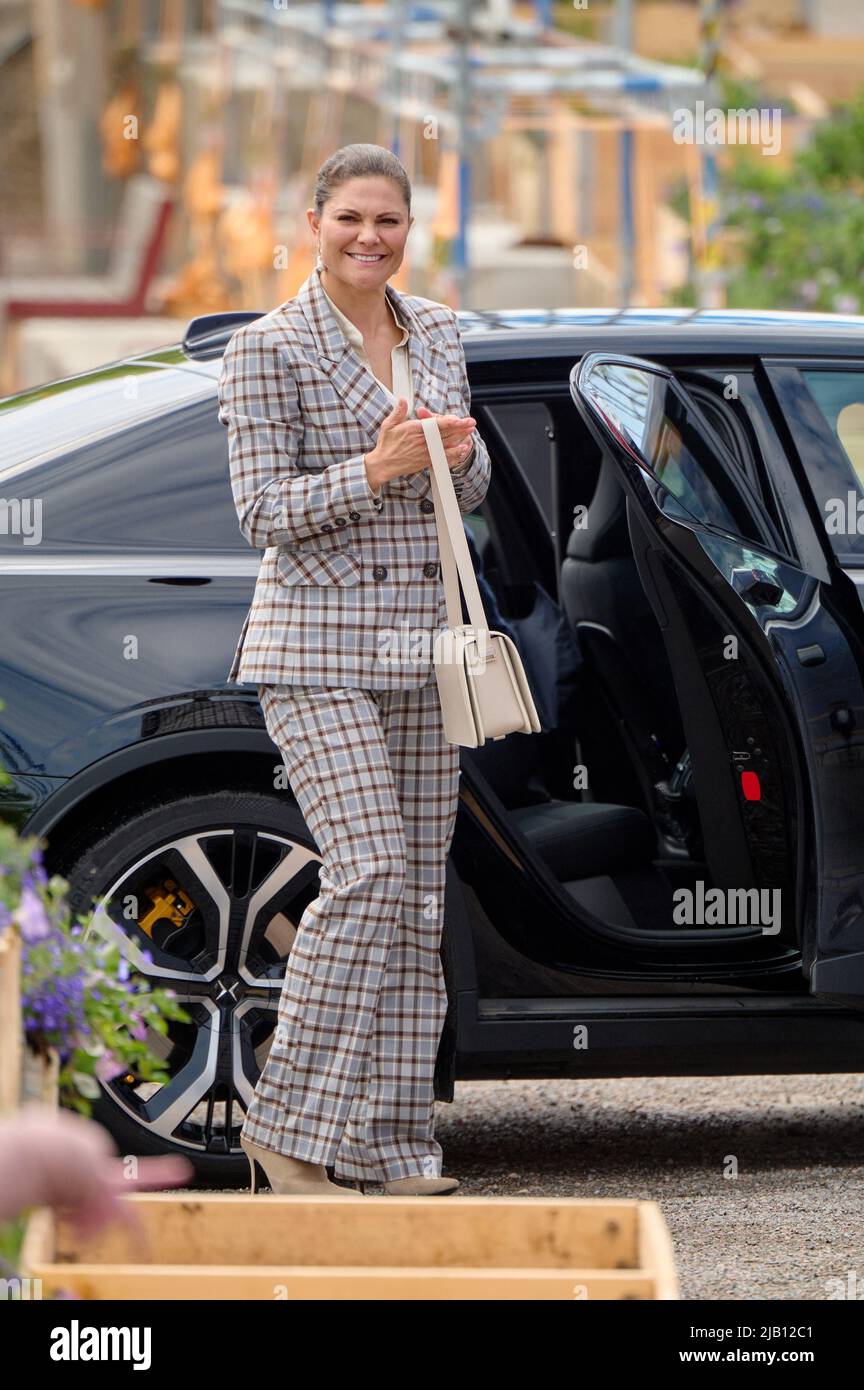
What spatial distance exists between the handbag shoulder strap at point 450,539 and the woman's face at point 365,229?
11.2 inches

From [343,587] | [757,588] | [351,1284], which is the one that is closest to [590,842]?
[757,588]

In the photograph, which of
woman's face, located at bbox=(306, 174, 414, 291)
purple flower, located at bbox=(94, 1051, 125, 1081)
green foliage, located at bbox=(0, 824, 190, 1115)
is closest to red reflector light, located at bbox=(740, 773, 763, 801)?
woman's face, located at bbox=(306, 174, 414, 291)

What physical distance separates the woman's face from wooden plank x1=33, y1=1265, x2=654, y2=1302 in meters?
1.88

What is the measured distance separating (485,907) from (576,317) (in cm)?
121

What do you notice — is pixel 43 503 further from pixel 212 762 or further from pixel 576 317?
pixel 576 317

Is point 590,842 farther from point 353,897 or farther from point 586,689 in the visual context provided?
point 353,897

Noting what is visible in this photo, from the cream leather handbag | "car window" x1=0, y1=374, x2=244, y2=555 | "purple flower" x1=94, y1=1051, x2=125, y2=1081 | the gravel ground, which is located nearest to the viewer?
"purple flower" x1=94, y1=1051, x2=125, y2=1081

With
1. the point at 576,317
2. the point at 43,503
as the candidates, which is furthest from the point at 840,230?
the point at 43,503

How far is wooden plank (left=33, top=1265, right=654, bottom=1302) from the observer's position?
89.3 inches

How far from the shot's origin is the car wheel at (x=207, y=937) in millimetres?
4113

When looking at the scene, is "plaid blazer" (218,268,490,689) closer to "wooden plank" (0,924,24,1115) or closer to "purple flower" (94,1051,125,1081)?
"purple flower" (94,1051,125,1081)

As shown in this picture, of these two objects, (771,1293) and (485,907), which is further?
(485,907)

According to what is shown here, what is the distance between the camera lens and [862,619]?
4.19 meters

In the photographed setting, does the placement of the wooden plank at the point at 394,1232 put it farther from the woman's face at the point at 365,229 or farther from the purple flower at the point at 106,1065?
the woman's face at the point at 365,229
